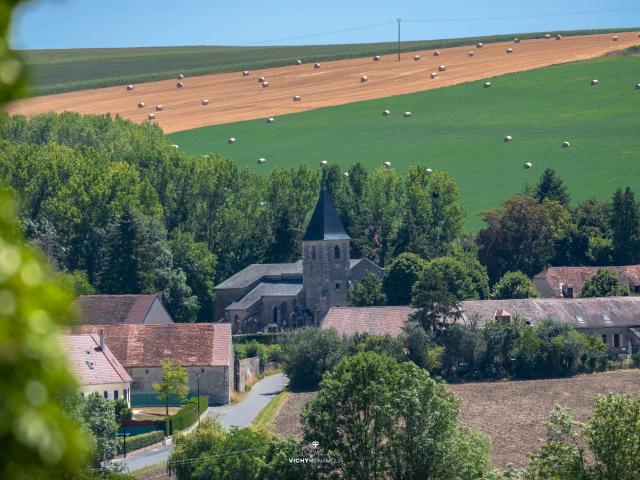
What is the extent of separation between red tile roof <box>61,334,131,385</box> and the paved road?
394 cm

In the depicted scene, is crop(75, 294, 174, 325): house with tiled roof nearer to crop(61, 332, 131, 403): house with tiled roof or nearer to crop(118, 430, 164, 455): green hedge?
crop(61, 332, 131, 403): house with tiled roof

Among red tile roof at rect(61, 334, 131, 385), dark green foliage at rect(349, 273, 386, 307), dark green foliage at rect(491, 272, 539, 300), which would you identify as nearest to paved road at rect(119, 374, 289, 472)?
red tile roof at rect(61, 334, 131, 385)

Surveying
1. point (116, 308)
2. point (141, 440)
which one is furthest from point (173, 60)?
point (141, 440)

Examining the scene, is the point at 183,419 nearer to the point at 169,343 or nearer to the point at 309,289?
the point at 169,343

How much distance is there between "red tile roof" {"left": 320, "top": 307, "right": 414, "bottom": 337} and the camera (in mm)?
71375

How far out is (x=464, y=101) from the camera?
406 ft

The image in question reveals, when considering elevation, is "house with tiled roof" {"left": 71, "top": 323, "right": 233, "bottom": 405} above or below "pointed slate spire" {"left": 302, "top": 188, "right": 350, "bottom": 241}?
below

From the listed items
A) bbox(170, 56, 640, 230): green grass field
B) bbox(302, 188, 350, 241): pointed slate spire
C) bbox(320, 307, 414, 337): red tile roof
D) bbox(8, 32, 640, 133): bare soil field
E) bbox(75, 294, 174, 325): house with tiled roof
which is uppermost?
bbox(8, 32, 640, 133): bare soil field

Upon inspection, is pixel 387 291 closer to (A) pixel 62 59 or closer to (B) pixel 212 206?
(B) pixel 212 206

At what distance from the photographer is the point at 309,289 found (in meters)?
87.3

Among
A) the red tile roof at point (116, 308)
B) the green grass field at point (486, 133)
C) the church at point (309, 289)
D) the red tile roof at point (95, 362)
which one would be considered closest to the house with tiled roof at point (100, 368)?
the red tile roof at point (95, 362)

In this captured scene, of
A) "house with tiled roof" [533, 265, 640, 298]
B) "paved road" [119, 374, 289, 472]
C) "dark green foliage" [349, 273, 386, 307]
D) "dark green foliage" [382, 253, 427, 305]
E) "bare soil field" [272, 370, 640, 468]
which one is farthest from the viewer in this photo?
"house with tiled roof" [533, 265, 640, 298]

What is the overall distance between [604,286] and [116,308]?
89.7ft

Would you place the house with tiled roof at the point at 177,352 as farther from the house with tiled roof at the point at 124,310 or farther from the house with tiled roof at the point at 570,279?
the house with tiled roof at the point at 570,279
